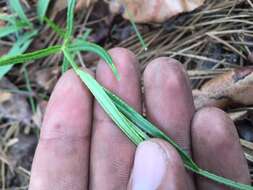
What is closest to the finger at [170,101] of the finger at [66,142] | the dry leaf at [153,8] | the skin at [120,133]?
the skin at [120,133]

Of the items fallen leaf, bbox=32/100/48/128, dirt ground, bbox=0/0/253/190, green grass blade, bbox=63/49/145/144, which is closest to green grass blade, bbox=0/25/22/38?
dirt ground, bbox=0/0/253/190

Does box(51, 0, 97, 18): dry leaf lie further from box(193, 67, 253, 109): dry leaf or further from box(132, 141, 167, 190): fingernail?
box(132, 141, 167, 190): fingernail

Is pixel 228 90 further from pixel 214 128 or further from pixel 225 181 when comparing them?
pixel 225 181

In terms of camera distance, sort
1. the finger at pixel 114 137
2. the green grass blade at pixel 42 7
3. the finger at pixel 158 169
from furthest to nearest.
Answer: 1. the green grass blade at pixel 42 7
2. the finger at pixel 114 137
3. the finger at pixel 158 169

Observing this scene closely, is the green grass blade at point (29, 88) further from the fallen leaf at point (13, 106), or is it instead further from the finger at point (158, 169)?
the finger at point (158, 169)

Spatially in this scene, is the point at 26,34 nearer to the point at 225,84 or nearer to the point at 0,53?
the point at 0,53

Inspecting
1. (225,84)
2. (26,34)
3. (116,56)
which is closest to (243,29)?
(225,84)
